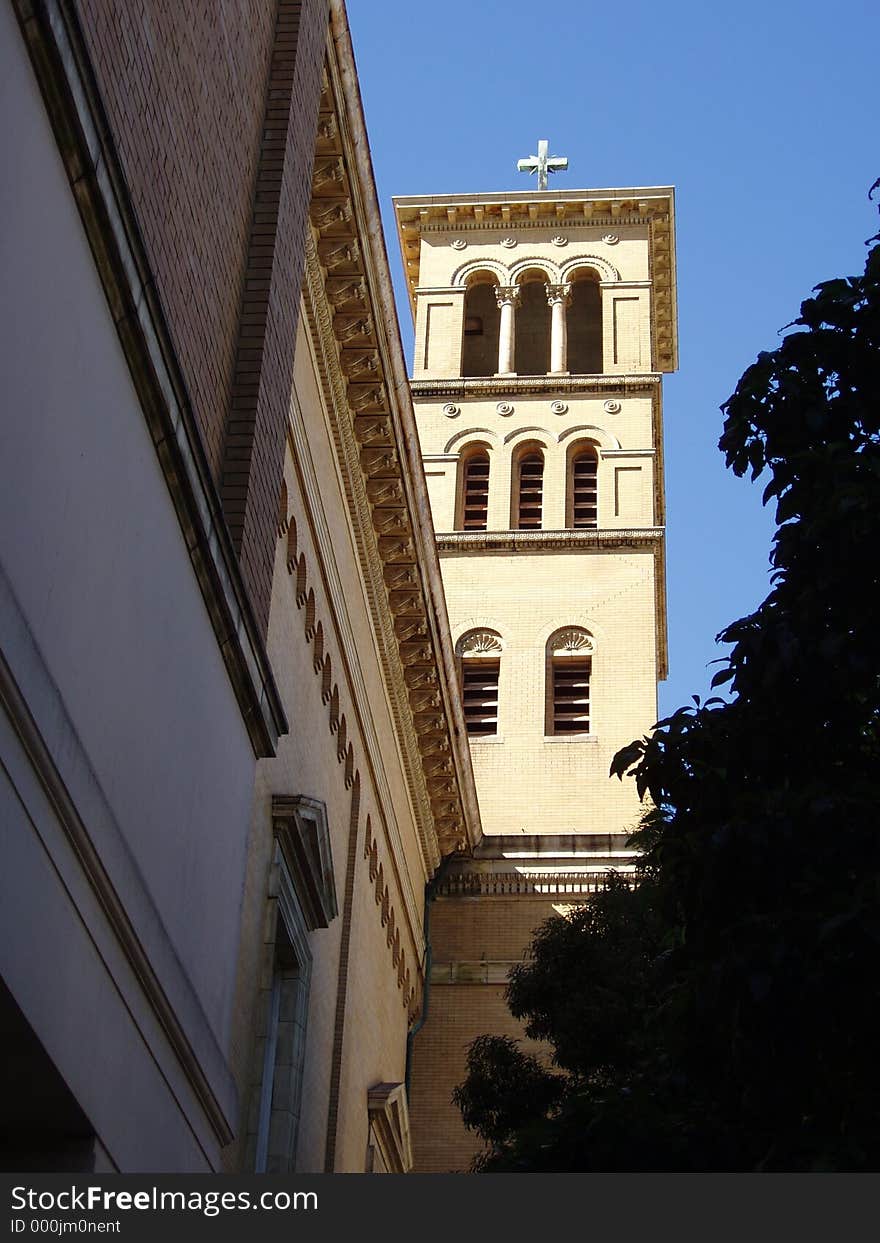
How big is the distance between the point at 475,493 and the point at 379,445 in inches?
581

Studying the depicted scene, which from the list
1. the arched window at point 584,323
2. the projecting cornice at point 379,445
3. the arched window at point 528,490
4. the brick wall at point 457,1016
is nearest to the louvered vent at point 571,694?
the arched window at point 528,490

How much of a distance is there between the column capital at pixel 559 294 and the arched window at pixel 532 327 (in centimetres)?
65

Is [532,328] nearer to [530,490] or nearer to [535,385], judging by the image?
[535,385]

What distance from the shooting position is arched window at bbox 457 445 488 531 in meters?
34.6

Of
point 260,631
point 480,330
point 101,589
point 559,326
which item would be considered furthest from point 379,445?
point 480,330

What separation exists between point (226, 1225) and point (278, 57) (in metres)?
10.7

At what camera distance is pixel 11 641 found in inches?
291

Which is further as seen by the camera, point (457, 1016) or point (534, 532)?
point (534, 532)

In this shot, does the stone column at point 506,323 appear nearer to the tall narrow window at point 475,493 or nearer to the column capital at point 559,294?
Result: the column capital at point 559,294

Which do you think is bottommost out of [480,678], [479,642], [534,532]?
[480,678]

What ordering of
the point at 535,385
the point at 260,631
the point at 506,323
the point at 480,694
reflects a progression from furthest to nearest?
1. the point at 506,323
2. the point at 535,385
3. the point at 480,694
4. the point at 260,631

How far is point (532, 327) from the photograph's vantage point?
1535 inches

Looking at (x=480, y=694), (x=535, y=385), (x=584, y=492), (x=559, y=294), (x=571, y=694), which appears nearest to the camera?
(x=480, y=694)

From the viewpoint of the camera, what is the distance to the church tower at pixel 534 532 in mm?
27922
